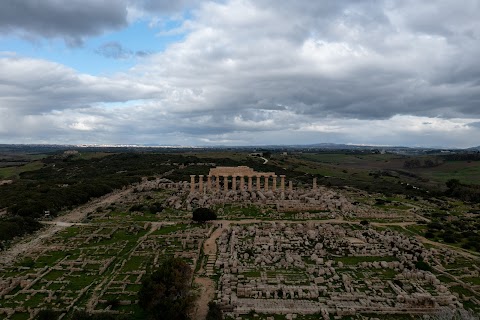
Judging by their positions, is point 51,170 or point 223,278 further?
point 51,170

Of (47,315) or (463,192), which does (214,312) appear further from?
(463,192)

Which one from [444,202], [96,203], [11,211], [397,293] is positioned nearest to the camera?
[397,293]

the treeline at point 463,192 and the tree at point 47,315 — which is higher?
the treeline at point 463,192

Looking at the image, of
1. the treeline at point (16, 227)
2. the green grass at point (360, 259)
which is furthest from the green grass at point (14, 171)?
the green grass at point (360, 259)

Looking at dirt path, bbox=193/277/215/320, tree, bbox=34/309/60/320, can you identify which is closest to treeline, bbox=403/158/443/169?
dirt path, bbox=193/277/215/320

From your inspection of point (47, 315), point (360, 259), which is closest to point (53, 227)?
point (47, 315)

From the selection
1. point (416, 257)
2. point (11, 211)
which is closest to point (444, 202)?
point (416, 257)

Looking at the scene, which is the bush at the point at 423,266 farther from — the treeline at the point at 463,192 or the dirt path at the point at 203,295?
the treeline at the point at 463,192

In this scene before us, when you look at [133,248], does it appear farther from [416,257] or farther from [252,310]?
[416,257]
